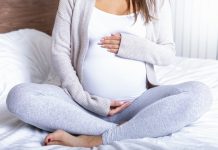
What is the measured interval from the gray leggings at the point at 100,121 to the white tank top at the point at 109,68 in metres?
0.17

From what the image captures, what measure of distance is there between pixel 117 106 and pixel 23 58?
2.03 feet

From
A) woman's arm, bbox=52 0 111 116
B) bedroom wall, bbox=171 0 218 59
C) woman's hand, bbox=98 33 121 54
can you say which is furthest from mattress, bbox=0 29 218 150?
bedroom wall, bbox=171 0 218 59

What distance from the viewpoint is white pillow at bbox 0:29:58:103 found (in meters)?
1.56

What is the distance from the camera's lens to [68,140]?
1111 mm

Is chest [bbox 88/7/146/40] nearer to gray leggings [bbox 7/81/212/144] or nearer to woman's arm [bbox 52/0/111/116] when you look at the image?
woman's arm [bbox 52/0/111/116]

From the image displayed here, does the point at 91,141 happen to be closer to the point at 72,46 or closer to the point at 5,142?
the point at 5,142

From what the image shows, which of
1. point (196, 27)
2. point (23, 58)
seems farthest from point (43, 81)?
point (196, 27)

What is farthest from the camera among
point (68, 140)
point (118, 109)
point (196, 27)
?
point (196, 27)

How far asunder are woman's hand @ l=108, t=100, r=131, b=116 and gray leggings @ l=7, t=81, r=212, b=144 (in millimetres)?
107

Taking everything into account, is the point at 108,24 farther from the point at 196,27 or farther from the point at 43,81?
the point at 196,27

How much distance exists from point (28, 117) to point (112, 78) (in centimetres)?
35

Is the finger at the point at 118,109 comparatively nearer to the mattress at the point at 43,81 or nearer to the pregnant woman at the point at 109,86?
the pregnant woman at the point at 109,86

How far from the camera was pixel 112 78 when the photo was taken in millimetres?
1335

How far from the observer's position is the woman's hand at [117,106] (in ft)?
4.19
